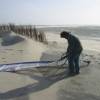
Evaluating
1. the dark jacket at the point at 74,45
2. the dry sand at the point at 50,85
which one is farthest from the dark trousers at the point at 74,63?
the dry sand at the point at 50,85

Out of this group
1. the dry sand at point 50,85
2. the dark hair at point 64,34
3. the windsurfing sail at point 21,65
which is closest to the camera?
the dry sand at point 50,85

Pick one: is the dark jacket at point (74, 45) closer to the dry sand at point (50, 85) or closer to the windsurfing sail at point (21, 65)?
the dry sand at point (50, 85)

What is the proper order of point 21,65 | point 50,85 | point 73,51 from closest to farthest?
1. point 50,85
2. point 73,51
3. point 21,65

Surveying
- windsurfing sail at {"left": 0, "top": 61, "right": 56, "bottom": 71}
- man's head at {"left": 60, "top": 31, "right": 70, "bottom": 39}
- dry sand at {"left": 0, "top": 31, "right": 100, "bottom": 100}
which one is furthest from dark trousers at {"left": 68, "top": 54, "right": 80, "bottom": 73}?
windsurfing sail at {"left": 0, "top": 61, "right": 56, "bottom": 71}

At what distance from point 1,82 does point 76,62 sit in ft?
11.3

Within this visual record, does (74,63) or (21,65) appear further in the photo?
(21,65)

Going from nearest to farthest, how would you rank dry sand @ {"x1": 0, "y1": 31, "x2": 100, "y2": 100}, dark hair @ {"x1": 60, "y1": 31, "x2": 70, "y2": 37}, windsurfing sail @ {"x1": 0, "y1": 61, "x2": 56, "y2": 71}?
dry sand @ {"x1": 0, "y1": 31, "x2": 100, "y2": 100} → dark hair @ {"x1": 60, "y1": 31, "x2": 70, "y2": 37} → windsurfing sail @ {"x1": 0, "y1": 61, "x2": 56, "y2": 71}

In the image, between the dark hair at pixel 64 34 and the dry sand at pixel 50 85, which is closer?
the dry sand at pixel 50 85

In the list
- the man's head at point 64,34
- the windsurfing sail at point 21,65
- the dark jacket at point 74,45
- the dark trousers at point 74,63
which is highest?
the man's head at point 64,34

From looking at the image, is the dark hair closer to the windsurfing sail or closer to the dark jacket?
the dark jacket

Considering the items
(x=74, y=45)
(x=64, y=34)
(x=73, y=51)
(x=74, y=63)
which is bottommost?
(x=74, y=63)

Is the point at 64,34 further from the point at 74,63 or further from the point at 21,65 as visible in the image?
the point at 21,65

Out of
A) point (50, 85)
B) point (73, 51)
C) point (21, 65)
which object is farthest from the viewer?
point (21, 65)

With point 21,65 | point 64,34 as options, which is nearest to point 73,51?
point 64,34
